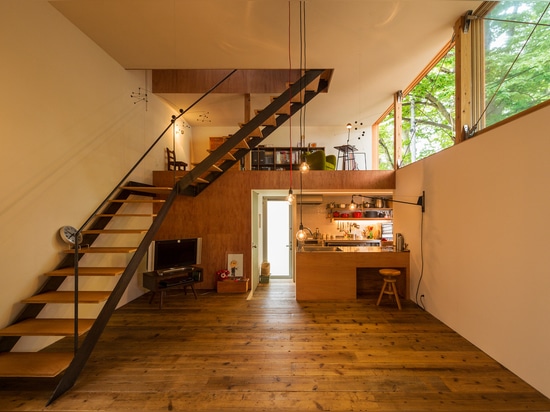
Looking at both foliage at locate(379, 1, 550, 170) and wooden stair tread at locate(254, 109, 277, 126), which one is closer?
foliage at locate(379, 1, 550, 170)

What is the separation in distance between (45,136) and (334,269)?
4775 millimetres

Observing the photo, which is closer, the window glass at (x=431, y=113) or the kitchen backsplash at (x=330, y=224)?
the window glass at (x=431, y=113)

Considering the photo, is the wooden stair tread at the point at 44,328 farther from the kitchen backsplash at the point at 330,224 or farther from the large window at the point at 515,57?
the kitchen backsplash at the point at 330,224

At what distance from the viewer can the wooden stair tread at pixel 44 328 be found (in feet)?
8.07

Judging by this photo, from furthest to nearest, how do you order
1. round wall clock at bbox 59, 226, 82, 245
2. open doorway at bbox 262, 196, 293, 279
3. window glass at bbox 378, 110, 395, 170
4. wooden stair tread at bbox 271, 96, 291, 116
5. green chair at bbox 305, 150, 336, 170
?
open doorway at bbox 262, 196, 293, 279, window glass at bbox 378, 110, 395, 170, green chair at bbox 305, 150, 336, 170, wooden stair tread at bbox 271, 96, 291, 116, round wall clock at bbox 59, 226, 82, 245

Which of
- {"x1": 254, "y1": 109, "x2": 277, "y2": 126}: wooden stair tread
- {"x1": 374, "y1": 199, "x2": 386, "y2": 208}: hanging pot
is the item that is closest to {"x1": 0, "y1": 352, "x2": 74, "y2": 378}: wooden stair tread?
{"x1": 254, "y1": 109, "x2": 277, "y2": 126}: wooden stair tread

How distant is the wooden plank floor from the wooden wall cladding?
1.60 meters

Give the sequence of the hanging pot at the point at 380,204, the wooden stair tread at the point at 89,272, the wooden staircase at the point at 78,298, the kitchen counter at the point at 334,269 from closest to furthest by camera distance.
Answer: the wooden staircase at the point at 78,298 < the wooden stair tread at the point at 89,272 < the kitchen counter at the point at 334,269 < the hanging pot at the point at 380,204

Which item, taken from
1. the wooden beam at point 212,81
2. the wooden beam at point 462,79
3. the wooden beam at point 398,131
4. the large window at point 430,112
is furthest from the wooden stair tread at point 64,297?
the wooden beam at point 398,131

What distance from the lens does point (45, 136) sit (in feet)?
9.68

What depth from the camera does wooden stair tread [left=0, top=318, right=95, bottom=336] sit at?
2459 mm

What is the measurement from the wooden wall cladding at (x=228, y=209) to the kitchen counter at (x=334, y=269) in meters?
1.34

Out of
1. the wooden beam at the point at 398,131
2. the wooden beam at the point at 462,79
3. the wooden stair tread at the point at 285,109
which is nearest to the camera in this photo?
the wooden beam at the point at 462,79

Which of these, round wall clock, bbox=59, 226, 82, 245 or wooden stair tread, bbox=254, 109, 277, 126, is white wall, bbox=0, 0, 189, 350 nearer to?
round wall clock, bbox=59, 226, 82, 245
